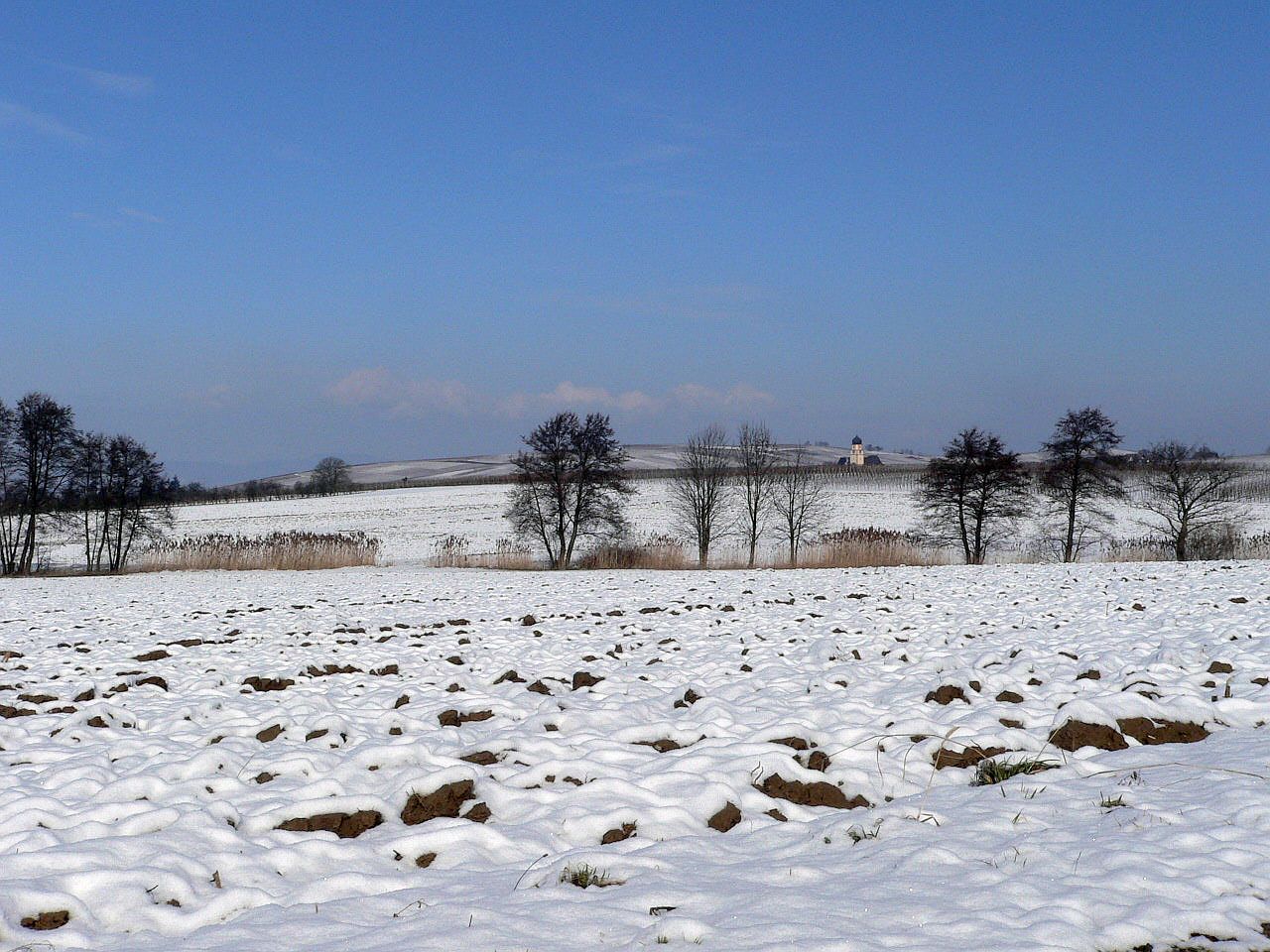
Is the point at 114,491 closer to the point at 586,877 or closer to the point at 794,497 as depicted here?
the point at 794,497

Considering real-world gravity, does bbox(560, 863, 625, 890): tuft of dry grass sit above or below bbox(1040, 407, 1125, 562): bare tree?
below

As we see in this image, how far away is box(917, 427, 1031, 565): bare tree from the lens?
3869 centimetres

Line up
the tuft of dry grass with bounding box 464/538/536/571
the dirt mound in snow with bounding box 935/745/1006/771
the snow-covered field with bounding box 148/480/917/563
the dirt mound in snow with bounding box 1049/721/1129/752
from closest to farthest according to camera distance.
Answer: the dirt mound in snow with bounding box 935/745/1006/771 < the dirt mound in snow with bounding box 1049/721/1129/752 < the tuft of dry grass with bounding box 464/538/536/571 < the snow-covered field with bounding box 148/480/917/563

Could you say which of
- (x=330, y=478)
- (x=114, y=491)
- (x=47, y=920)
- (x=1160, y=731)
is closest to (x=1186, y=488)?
(x=1160, y=731)

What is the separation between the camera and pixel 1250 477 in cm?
7000

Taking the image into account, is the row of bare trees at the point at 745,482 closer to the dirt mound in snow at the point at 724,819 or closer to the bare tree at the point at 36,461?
the bare tree at the point at 36,461

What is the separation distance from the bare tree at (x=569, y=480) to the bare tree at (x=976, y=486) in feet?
49.3

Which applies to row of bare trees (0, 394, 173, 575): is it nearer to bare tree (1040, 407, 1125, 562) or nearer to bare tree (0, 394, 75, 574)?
bare tree (0, 394, 75, 574)

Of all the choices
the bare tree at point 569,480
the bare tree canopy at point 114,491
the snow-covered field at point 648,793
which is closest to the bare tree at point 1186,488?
the bare tree at point 569,480

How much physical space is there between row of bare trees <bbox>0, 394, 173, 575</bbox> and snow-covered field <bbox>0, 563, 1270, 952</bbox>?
3528cm

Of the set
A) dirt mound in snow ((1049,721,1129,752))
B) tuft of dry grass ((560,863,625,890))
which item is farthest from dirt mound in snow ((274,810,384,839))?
dirt mound in snow ((1049,721,1129,752))

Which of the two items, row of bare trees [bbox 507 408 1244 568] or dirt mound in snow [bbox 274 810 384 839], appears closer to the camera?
dirt mound in snow [bbox 274 810 384 839]

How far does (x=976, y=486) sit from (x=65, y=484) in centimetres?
4359

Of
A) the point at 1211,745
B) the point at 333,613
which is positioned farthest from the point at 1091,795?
Result: the point at 333,613
